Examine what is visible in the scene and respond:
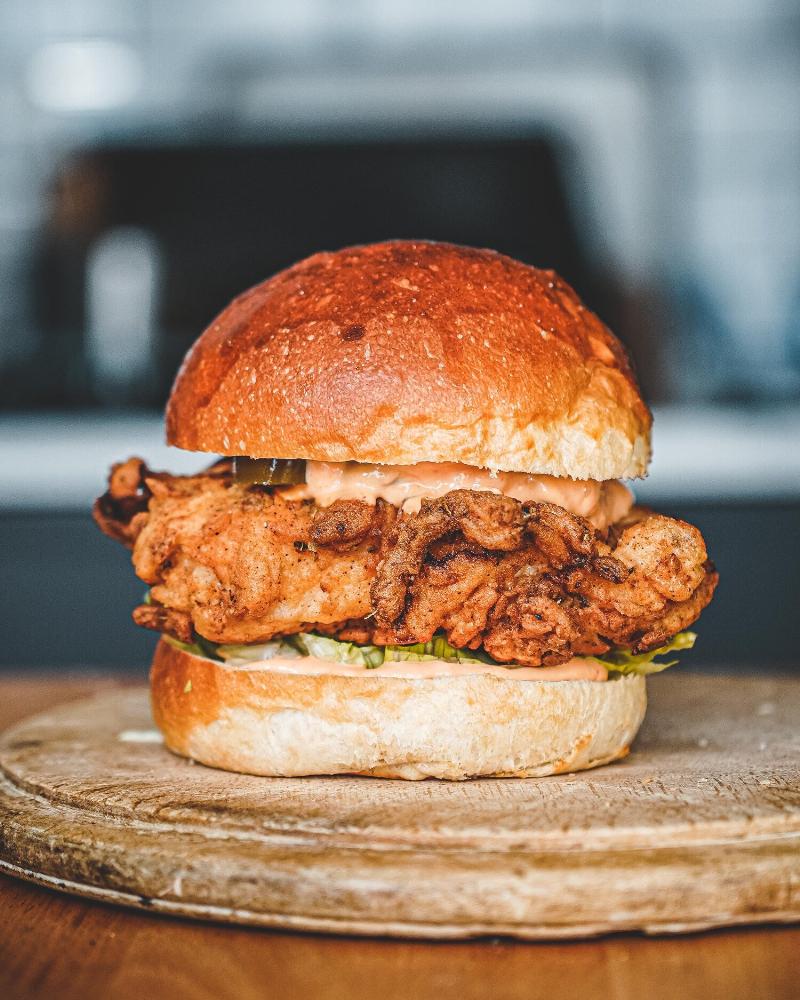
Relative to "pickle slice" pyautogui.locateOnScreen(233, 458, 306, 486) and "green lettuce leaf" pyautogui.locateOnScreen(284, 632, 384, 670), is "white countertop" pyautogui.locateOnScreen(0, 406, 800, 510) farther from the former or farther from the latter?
"green lettuce leaf" pyautogui.locateOnScreen(284, 632, 384, 670)

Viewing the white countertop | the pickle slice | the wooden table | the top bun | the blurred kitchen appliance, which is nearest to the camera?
the wooden table

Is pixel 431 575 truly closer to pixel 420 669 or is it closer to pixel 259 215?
pixel 420 669

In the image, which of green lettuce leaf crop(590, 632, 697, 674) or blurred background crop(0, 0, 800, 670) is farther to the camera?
blurred background crop(0, 0, 800, 670)

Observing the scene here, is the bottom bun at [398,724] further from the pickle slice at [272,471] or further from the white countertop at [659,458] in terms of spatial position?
the white countertop at [659,458]

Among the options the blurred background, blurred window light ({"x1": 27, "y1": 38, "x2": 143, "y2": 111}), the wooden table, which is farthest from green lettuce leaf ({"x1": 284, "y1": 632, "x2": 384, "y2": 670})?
blurred window light ({"x1": 27, "y1": 38, "x2": 143, "y2": 111})

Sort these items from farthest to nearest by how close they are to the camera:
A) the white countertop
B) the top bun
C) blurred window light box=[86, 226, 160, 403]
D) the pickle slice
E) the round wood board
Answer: blurred window light box=[86, 226, 160, 403] < the white countertop < the pickle slice < the top bun < the round wood board

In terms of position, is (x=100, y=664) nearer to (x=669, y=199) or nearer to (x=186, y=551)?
(x=186, y=551)
